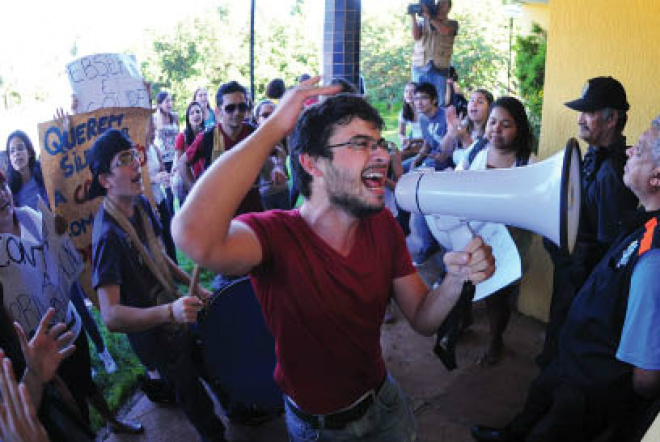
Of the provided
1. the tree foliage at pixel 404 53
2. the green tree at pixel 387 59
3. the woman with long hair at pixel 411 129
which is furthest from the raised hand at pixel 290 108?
the green tree at pixel 387 59

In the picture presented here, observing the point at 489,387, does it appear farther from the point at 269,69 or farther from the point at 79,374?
the point at 269,69

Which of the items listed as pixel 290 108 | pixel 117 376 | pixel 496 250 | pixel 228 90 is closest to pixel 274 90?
pixel 228 90

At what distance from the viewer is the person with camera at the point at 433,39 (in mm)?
7943

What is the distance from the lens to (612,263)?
237 centimetres

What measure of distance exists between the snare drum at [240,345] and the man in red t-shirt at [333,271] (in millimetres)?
852

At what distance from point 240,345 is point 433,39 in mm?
6368

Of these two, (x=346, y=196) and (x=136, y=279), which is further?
(x=136, y=279)

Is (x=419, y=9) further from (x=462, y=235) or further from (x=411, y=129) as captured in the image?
(x=462, y=235)

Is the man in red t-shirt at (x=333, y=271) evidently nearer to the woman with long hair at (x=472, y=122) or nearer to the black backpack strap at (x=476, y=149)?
the black backpack strap at (x=476, y=149)

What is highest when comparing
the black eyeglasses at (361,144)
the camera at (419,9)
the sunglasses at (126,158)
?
the camera at (419,9)

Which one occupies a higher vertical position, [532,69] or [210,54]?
[210,54]

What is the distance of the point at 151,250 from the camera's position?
3193mm

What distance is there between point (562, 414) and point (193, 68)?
71.7ft

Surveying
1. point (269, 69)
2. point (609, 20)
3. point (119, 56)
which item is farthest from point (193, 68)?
point (609, 20)
